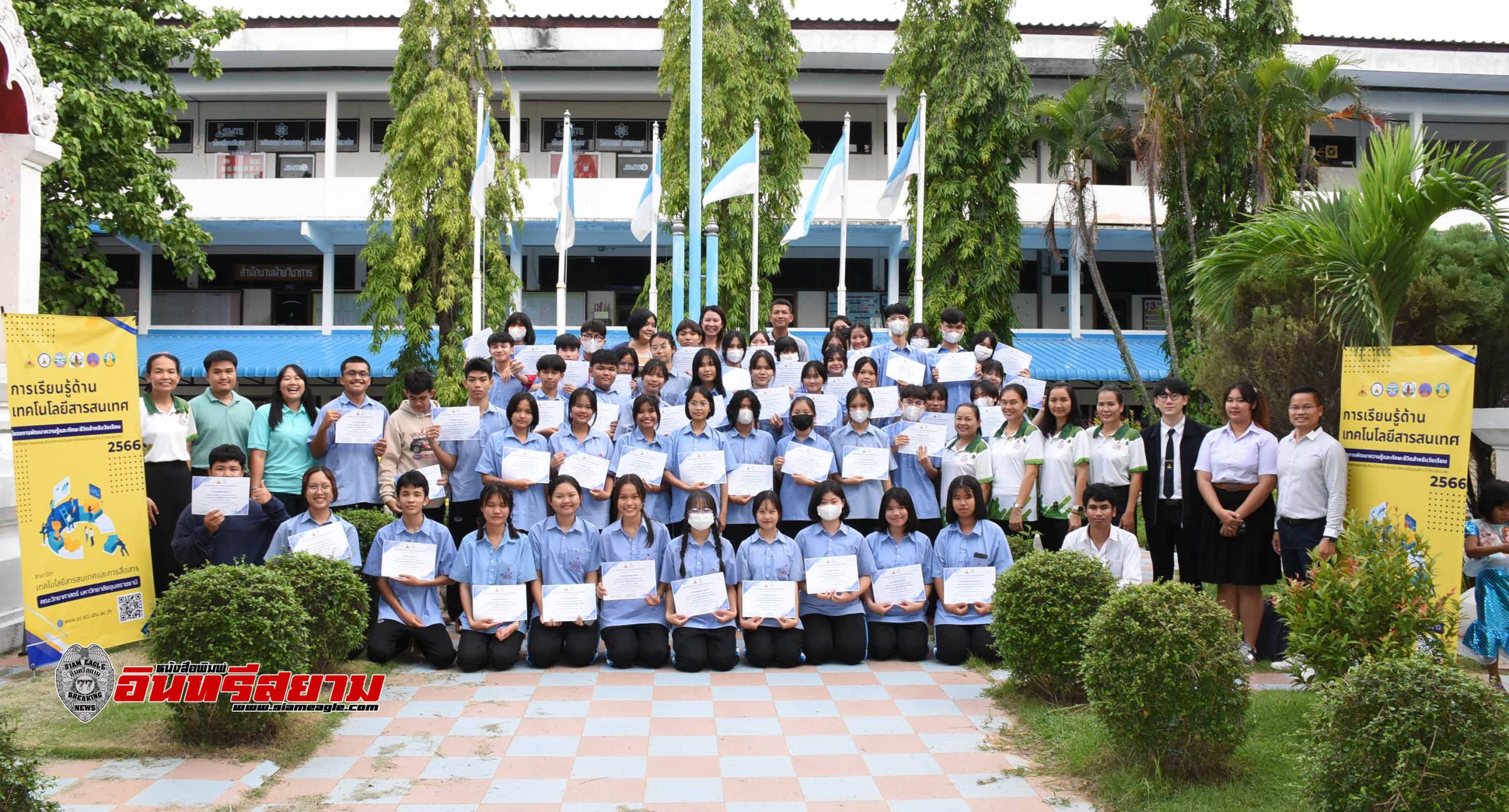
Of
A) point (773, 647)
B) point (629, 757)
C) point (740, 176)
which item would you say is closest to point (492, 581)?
point (773, 647)

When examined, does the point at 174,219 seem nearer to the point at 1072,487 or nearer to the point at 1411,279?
the point at 1072,487

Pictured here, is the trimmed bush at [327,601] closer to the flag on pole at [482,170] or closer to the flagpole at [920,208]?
the flag on pole at [482,170]

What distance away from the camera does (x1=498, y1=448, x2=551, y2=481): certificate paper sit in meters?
7.63

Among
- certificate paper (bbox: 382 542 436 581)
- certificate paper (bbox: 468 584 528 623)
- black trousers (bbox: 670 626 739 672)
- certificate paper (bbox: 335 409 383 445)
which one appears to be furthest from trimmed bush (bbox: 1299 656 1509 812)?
certificate paper (bbox: 335 409 383 445)

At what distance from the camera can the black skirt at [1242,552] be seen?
278 inches

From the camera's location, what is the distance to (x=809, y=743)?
573 cm

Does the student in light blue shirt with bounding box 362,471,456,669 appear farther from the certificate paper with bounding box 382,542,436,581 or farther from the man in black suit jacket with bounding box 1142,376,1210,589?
the man in black suit jacket with bounding box 1142,376,1210,589

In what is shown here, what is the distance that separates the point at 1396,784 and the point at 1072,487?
426 centimetres

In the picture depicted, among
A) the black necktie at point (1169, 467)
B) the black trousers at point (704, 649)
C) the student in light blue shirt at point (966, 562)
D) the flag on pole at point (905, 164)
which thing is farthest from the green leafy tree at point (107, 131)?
the black necktie at point (1169, 467)

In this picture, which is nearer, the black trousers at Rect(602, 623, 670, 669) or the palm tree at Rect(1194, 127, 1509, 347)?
the palm tree at Rect(1194, 127, 1509, 347)

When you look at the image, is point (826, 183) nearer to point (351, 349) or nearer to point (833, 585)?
point (833, 585)

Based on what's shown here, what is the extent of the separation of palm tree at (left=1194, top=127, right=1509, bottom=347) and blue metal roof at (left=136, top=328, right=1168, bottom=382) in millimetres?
13179

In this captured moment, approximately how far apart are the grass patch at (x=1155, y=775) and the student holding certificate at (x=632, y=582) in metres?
2.32

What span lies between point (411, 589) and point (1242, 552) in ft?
17.4
